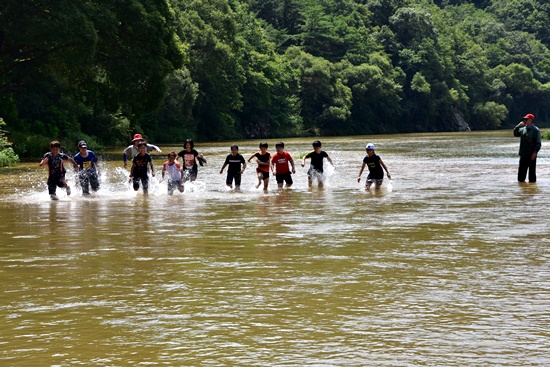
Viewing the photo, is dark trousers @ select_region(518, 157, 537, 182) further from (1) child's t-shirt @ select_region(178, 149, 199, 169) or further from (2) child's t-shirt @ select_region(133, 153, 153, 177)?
(2) child's t-shirt @ select_region(133, 153, 153, 177)

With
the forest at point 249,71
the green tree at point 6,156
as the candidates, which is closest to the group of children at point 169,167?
the green tree at point 6,156

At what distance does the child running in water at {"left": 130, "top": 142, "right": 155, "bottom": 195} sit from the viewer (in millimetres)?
20875

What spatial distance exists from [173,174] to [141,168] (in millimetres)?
699

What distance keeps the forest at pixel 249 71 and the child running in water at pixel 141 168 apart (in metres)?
18.5

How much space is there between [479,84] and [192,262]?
132 metres

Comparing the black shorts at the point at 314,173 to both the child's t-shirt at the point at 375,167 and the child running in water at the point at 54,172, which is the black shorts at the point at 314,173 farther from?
the child running in water at the point at 54,172

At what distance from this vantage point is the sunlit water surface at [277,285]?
6.85m

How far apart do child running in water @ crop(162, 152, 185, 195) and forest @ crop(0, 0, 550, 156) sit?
1865 cm

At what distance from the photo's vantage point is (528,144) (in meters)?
23.2

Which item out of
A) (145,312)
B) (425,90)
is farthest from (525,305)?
(425,90)

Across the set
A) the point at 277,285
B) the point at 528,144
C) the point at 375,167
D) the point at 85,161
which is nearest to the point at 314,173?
the point at 375,167

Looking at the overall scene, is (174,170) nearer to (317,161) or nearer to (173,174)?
(173,174)

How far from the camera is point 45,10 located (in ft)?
135

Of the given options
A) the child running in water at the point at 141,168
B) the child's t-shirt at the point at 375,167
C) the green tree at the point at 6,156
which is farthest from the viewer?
the green tree at the point at 6,156
